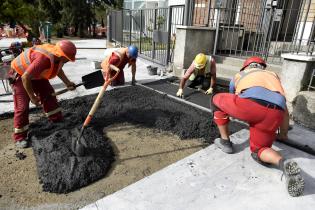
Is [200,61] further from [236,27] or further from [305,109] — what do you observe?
[236,27]

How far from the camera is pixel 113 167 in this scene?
2.95 metres

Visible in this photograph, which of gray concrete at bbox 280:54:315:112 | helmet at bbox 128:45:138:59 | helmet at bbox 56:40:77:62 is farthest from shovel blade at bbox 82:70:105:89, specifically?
gray concrete at bbox 280:54:315:112

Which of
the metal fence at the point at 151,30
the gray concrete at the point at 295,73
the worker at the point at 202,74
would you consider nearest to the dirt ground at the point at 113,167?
the worker at the point at 202,74

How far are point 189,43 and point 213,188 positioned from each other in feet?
15.2

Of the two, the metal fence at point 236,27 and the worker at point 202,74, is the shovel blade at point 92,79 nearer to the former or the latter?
the worker at point 202,74

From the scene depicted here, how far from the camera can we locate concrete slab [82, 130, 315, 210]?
2.40 metres

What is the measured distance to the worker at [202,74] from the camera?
488cm

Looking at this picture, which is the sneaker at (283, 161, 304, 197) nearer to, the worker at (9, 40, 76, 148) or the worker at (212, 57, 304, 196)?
the worker at (212, 57, 304, 196)

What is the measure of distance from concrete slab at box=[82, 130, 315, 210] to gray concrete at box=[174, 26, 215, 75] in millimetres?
3919

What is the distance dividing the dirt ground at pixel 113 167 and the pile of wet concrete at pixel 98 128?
10cm

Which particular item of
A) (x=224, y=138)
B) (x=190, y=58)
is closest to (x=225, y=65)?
(x=190, y=58)

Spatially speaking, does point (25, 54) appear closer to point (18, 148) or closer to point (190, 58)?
point (18, 148)

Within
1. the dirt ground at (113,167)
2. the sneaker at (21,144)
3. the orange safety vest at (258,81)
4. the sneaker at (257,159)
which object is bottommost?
the dirt ground at (113,167)

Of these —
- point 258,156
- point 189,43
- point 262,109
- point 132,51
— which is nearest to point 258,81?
point 262,109
